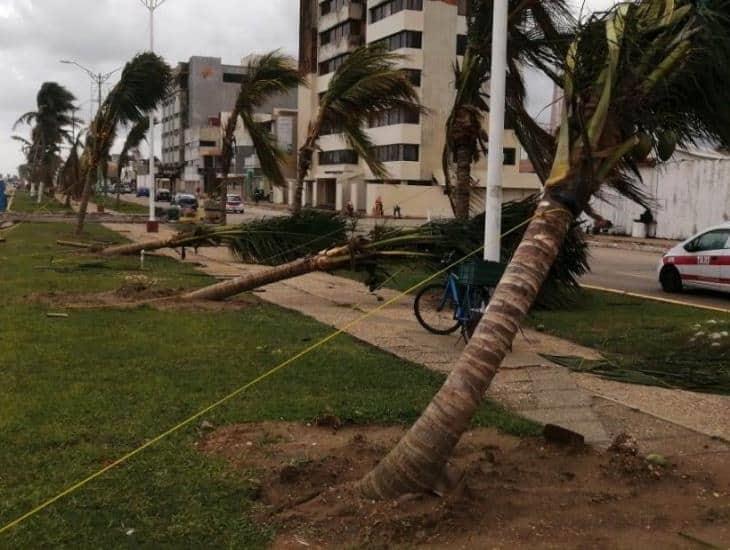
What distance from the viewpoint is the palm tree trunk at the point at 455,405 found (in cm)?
429

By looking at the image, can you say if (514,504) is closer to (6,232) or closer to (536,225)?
(536,225)

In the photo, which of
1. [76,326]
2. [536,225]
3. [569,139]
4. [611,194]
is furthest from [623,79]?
[76,326]

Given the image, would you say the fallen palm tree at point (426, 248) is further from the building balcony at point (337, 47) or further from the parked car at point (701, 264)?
the building balcony at point (337, 47)

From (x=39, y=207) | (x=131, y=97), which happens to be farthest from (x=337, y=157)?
(x=131, y=97)

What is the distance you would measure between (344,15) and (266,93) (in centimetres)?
5288

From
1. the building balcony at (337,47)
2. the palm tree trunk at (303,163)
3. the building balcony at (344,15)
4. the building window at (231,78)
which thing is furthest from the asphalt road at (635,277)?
the building window at (231,78)

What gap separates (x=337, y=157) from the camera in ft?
233

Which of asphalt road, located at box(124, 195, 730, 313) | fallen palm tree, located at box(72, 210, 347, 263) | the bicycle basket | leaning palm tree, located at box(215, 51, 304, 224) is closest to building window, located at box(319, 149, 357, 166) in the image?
asphalt road, located at box(124, 195, 730, 313)

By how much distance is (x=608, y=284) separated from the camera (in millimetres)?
17812

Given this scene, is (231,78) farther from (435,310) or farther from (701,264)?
(435,310)

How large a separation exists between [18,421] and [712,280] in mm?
13256

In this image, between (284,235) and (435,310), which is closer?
(435,310)

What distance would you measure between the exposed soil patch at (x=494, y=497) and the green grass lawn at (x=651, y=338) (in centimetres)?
258

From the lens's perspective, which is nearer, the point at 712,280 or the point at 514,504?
the point at 514,504
